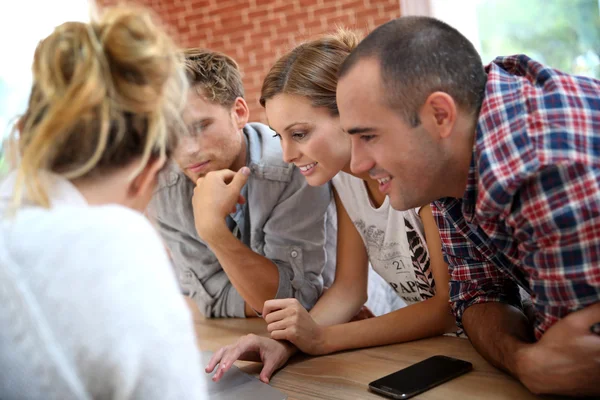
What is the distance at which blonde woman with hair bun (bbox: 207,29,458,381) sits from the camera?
1429 mm

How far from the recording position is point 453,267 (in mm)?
1367

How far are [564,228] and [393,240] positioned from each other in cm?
72

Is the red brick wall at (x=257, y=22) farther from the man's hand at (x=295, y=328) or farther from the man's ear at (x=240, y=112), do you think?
the man's hand at (x=295, y=328)

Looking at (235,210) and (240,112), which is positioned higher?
(240,112)

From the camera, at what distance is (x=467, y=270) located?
1332mm

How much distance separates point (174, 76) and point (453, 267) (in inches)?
31.5

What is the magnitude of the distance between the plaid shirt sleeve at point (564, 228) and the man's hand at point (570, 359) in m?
0.03

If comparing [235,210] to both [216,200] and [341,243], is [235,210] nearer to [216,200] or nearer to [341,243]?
[216,200]

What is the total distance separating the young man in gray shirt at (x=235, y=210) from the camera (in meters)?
1.82

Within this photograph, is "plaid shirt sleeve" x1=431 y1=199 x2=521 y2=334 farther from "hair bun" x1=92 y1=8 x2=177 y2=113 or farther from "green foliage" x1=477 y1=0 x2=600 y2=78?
"green foliage" x1=477 y1=0 x2=600 y2=78

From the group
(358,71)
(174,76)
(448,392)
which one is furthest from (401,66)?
(448,392)

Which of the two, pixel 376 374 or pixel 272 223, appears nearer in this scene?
pixel 376 374

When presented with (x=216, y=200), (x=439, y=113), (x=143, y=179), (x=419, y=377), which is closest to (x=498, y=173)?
(x=439, y=113)

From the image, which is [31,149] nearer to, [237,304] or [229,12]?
[237,304]
